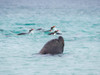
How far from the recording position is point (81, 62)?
44.4 feet

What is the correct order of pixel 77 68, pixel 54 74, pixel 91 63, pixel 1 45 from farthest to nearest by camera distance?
pixel 1 45 → pixel 91 63 → pixel 77 68 → pixel 54 74

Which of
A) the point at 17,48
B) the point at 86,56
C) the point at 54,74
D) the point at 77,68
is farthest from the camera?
the point at 17,48

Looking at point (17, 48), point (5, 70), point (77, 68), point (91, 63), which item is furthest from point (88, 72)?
point (17, 48)

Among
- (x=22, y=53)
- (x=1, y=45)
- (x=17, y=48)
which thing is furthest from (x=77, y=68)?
(x=1, y=45)

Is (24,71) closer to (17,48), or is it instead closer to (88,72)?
(88,72)

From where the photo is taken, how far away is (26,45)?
1828cm

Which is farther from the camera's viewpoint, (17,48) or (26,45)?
(26,45)

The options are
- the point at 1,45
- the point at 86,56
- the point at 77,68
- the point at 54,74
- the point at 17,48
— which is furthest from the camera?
the point at 1,45

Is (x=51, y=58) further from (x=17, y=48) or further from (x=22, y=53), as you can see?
(x=17, y=48)

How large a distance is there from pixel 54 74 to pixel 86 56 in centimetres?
356

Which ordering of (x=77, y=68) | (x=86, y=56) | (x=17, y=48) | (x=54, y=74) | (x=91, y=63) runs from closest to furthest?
(x=54, y=74) < (x=77, y=68) < (x=91, y=63) < (x=86, y=56) < (x=17, y=48)

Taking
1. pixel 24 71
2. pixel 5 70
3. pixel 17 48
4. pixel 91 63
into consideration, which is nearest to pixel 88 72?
pixel 91 63

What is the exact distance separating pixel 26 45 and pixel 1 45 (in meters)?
1.40

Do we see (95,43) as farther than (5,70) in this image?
Yes
